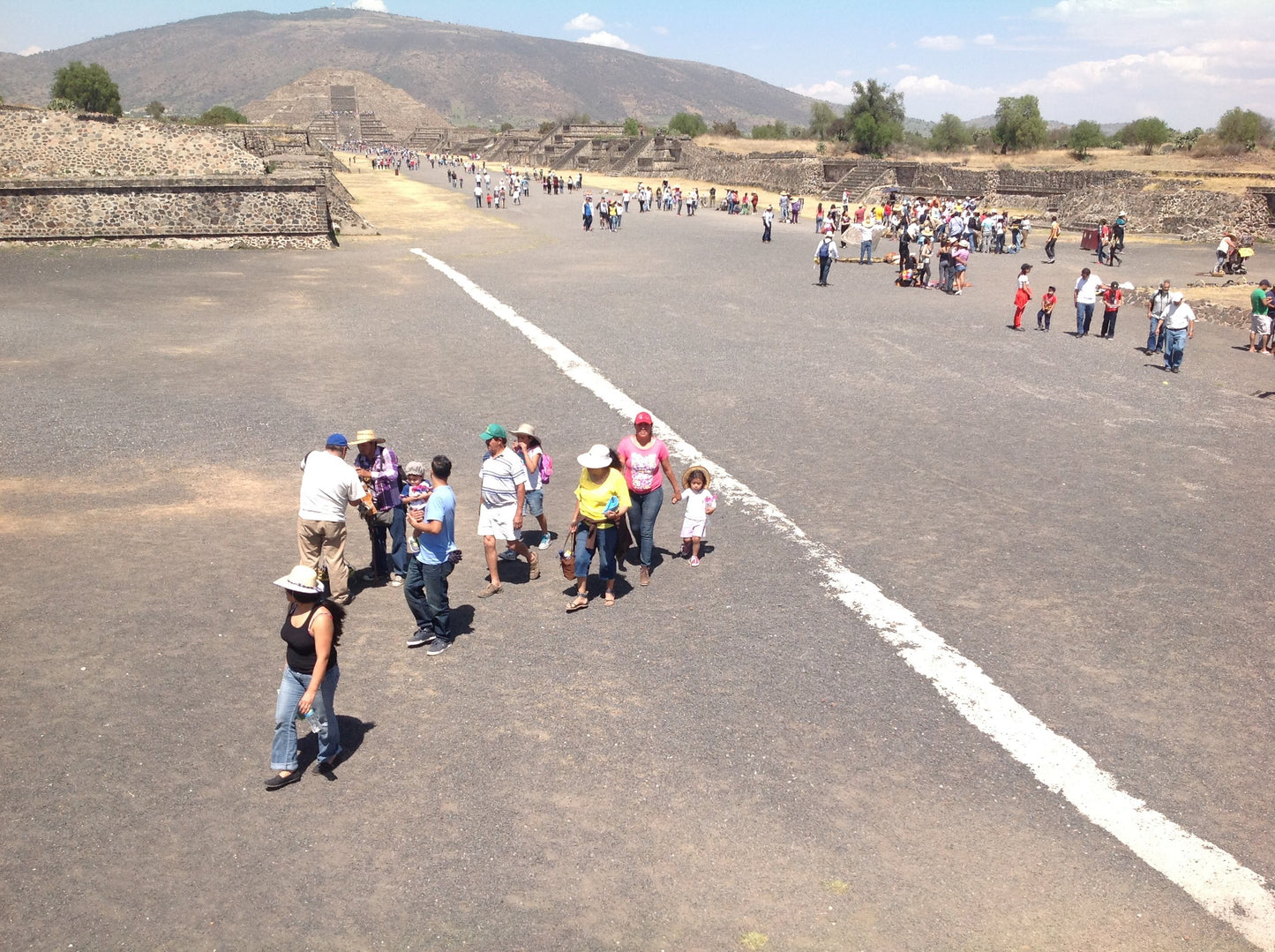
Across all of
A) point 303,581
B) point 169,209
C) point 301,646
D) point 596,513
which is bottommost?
point 301,646

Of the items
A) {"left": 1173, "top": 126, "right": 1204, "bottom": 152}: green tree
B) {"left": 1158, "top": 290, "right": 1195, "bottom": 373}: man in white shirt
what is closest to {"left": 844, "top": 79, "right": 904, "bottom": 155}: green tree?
{"left": 1173, "top": 126, "right": 1204, "bottom": 152}: green tree

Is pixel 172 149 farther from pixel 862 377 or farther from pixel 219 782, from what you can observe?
pixel 219 782

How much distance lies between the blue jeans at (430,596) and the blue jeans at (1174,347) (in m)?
13.1

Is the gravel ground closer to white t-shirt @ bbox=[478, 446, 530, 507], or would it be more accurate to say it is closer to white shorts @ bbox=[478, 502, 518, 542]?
white shorts @ bbox=[478, 502, 518, 542]

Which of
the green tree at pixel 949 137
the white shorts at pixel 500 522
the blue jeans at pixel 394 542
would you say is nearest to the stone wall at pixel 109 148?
the blue jeans at pixel 394 542

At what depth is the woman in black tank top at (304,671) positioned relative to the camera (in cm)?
488

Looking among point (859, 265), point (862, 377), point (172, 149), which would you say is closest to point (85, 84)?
point (172, 149)

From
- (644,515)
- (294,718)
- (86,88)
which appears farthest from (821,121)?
(294,718)

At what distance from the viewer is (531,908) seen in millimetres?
4238

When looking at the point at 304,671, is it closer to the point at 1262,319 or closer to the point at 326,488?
the point at 326,488

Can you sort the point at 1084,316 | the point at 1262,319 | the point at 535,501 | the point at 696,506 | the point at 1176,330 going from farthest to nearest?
the point at 1084,316 → the point at 1262,319 → the point at 1176,330 → the point at 535,501 → the point at 696,506

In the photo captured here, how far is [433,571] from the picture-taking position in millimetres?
6379

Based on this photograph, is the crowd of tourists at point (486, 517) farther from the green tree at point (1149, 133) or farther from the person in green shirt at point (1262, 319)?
the green tree at point (1149, 133)

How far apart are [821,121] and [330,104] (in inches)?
3096
